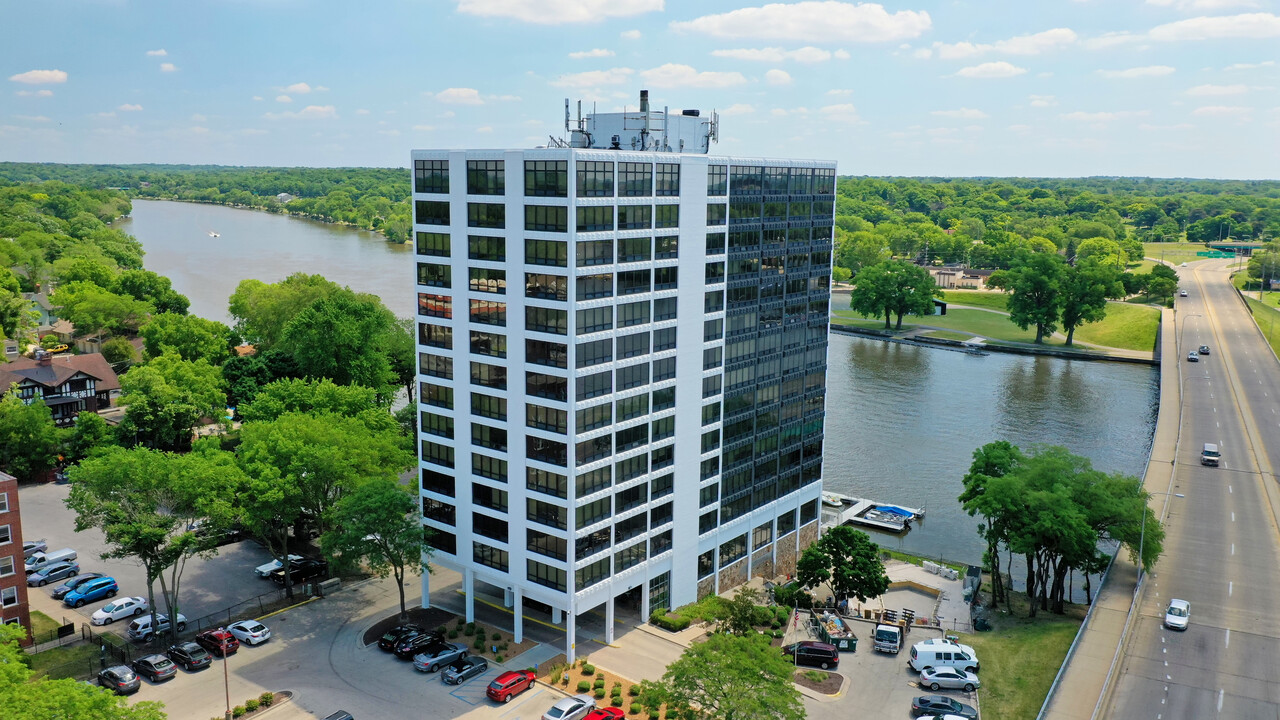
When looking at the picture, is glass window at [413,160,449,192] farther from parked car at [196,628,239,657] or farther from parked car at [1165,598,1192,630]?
parked car at [1165,598,1192,630]

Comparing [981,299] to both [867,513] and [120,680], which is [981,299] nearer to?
[867,513]

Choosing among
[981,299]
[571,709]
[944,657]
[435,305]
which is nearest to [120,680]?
[571,709]

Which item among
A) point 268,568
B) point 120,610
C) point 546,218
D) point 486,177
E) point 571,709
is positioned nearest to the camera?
point 571,709

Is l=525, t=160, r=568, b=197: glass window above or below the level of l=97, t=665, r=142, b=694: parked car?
above

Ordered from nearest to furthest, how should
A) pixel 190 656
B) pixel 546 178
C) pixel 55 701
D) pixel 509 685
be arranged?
1. pixel 55 701
2. pixel 509 685
3. pixel 546 178
4. pixel 190 656

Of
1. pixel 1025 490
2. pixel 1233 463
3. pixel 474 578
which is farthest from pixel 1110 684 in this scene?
pixel 1233 463

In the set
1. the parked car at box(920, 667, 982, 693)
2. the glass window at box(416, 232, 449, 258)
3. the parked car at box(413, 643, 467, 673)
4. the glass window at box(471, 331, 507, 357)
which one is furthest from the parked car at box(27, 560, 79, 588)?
the parked car at box(920, 667, 982, 693)
